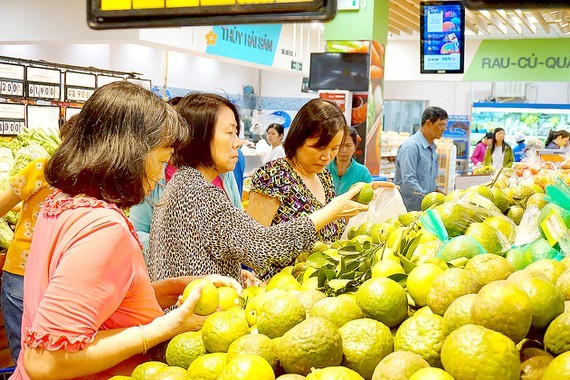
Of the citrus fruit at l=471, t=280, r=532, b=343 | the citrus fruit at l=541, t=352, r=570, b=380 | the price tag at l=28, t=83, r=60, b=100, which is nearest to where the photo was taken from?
the citrus fruit at l=541, t=352, r=570, b=380

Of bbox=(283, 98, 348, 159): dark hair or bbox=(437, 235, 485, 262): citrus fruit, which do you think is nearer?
bbox=(437, 235, 485, 262): citrus fruit

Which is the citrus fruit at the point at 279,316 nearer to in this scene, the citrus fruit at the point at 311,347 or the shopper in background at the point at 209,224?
the citrus fruit at the point at 311,347

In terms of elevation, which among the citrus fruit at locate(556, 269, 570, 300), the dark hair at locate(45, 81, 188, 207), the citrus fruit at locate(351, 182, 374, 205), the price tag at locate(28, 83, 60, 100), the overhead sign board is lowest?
the citrus fruit at locate(556, 269, 570, 300)

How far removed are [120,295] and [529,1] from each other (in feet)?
5.85

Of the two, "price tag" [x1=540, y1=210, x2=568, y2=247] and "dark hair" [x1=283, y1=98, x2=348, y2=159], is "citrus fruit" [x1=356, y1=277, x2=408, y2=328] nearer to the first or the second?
"price tag" [x1=540, y1=210, x2=568, y2=247]

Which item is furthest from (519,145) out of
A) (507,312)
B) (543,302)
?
(507,312)

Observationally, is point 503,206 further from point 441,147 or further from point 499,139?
point 499,139

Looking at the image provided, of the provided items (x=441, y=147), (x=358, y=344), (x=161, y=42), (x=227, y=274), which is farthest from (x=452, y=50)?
(x=358, y=344)

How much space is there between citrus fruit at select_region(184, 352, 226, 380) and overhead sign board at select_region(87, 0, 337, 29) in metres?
1.65

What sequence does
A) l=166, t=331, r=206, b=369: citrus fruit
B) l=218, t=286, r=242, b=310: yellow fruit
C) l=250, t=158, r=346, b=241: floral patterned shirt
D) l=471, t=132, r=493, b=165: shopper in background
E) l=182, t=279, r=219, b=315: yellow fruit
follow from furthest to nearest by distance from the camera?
l=471, t=132, r=493, b=165: shopper in background → l=250, t=158, r=346, b=241: floral patterned shirt → l=218, t=286, r=242, b=310: yellow fruit → l=182, t=279, r=219, b=315: yellow fruit → l=166, t=331, r=206, b=369: citrus fruit

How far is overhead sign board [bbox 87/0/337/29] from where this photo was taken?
2.75m

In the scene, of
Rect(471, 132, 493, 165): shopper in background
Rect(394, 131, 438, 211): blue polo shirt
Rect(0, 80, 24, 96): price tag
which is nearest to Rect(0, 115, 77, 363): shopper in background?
Rect(394, 131, 438, 211): blue polo shirt

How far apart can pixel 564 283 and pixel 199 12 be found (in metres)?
2.03

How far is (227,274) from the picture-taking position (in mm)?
2533
